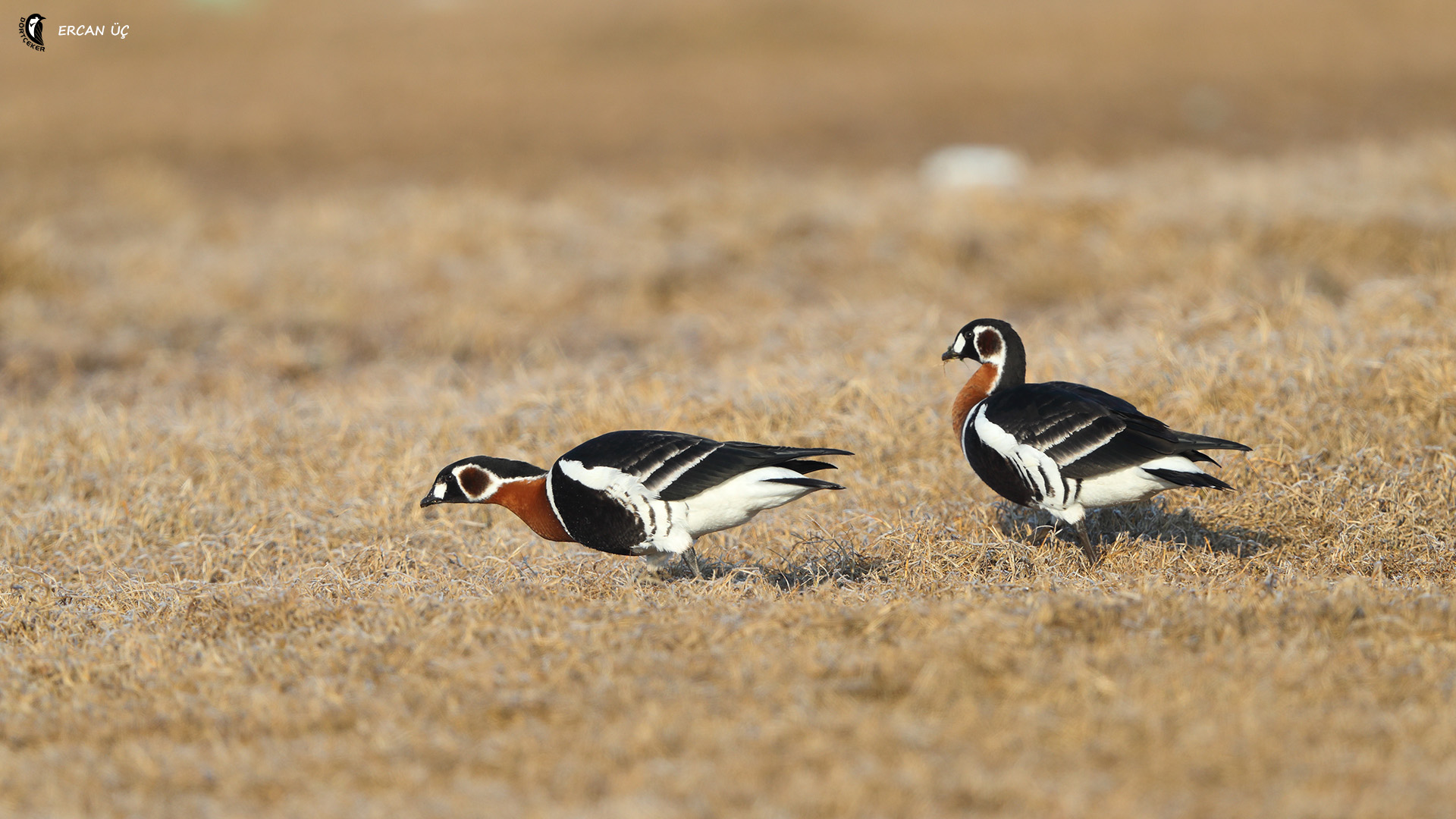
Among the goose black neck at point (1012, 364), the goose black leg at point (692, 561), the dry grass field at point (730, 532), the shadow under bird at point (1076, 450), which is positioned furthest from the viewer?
the goose black neck at point (1012, 364)

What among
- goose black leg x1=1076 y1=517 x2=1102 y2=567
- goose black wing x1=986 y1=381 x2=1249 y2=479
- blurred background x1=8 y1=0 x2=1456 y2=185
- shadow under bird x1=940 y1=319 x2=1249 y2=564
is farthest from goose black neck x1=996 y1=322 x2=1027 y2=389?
blurred background x1=8 y1=0 x2=1456 y2=185

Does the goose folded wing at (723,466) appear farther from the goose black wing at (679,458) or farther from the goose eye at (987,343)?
the goose eye at (987,343)

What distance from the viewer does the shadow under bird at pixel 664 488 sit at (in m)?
6.85

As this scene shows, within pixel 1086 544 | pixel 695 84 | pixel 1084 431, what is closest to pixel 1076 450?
pixel 1084 431

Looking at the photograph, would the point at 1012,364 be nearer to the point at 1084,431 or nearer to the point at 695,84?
the point at 1084,431

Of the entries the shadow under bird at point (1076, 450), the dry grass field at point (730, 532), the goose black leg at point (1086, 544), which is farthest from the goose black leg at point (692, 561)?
the goose black leg at point (1086, 544)

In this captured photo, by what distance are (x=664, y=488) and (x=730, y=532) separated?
1.80m

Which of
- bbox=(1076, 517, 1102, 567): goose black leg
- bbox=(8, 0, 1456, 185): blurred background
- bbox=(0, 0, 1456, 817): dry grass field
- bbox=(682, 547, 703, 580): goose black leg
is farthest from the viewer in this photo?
bbox=(8, 0, 1456, 185): blurred background

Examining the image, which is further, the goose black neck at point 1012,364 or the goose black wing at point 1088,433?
the goose black neck at point 1012,364

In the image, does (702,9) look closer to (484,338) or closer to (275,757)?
(484,338)

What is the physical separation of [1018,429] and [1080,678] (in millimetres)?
2158

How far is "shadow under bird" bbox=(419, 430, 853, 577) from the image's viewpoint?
22.5 ft

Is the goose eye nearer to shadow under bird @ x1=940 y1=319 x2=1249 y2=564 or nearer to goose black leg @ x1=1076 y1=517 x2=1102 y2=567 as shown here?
shadow under bird @ x1=940 y1=319 x2=1249 y2=564

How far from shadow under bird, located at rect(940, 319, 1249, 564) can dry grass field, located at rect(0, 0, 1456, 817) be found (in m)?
0.43
